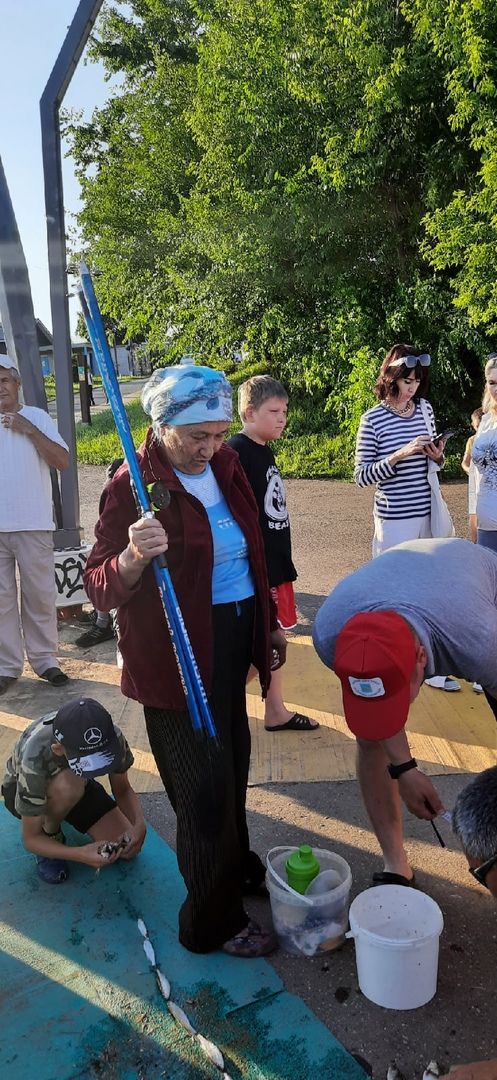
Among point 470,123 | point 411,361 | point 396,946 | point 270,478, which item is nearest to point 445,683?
point 270,478

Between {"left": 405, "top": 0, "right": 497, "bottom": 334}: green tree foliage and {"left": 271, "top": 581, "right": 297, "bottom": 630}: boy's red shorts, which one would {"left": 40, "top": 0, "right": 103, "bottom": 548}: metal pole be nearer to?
{"left": 271, "top": 581, "right": 297, "bottom": 630}: boy's red shorts

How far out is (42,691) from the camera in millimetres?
4582

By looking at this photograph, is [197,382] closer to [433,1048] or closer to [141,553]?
[141,553]

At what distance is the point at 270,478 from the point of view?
3.66 meters

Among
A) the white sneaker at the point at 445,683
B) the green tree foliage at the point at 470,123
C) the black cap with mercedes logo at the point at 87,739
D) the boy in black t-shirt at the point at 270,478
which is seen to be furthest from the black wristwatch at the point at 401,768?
the green tree foliage at the point at 470,123

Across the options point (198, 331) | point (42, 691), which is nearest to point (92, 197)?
point (198, 331)

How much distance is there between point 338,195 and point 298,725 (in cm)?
923

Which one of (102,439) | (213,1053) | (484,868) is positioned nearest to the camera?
(484,868)

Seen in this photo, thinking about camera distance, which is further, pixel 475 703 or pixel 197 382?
pixel 475 703

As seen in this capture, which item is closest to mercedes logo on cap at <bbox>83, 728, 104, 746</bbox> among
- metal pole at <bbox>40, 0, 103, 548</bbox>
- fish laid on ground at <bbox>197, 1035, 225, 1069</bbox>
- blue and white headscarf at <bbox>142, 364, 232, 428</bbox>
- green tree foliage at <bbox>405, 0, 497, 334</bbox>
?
fish laid on ground at <bbox>197, 1035, 225, 1069</bbox>

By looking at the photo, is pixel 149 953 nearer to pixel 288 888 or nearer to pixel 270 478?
pixel 288 888

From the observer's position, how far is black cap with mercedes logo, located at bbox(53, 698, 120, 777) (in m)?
2.54

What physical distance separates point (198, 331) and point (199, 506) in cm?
1397

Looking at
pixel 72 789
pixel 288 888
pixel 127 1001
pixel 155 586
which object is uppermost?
pixel 155 586
